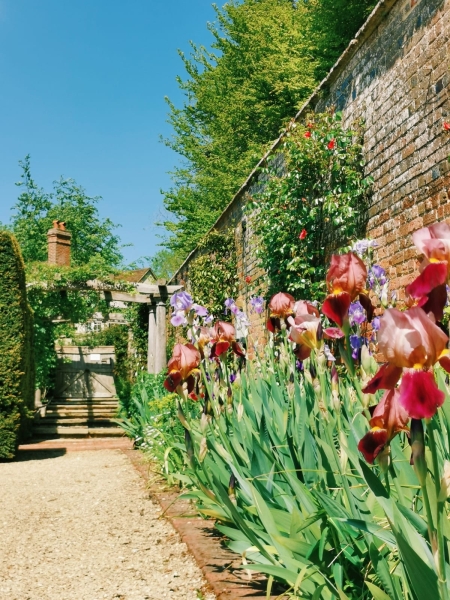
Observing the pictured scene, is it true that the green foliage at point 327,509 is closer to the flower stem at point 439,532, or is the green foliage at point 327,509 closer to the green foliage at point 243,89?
the flower stem at point 439,532

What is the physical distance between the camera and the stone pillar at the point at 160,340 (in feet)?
30.8

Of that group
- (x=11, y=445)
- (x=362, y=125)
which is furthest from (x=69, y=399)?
(x=362, y=125)

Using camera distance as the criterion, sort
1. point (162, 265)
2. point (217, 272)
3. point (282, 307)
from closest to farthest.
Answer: point (282, 307) → point (217, 272) → point (162, 265)

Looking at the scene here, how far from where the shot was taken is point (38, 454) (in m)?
7.03

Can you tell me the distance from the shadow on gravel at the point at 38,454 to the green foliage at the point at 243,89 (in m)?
8.75

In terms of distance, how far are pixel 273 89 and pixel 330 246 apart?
9827 mm

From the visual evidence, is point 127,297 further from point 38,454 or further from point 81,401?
point 81,401

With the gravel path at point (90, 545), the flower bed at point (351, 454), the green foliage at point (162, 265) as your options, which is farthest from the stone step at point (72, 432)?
the green foliage at point (162, 265)

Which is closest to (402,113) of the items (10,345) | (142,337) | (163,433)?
(163,433)

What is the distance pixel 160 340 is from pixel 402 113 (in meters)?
6.01

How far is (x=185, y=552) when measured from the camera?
2.39 m

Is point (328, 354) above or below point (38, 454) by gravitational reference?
above

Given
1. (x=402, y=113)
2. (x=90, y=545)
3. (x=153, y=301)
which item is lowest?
(x=90, y=545)

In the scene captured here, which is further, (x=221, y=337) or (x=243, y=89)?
(x=243, y=89)
